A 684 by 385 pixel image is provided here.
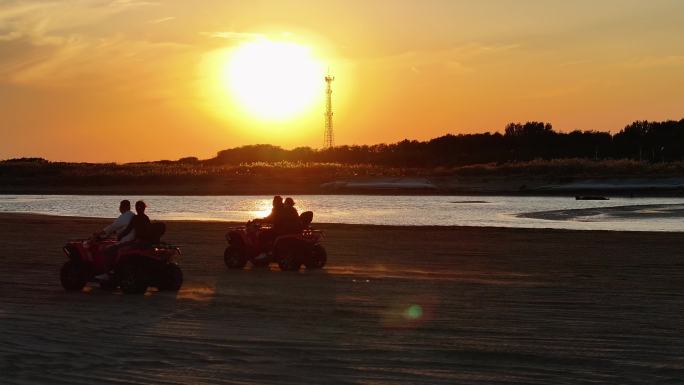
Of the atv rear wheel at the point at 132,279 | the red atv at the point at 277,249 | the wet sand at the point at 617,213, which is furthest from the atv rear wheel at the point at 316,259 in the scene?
the wet sand at the point at 617,213

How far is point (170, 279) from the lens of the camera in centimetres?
1475

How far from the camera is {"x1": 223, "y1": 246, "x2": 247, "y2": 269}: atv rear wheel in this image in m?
18.3

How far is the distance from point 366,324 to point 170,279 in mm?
4236

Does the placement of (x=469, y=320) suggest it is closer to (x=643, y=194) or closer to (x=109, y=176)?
(x=643, y=194)

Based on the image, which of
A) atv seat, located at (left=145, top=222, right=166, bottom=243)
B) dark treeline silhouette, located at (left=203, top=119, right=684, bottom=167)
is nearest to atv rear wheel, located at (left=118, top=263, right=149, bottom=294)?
atv seat, located at (left=145, top=222, right=166, bottom=243)

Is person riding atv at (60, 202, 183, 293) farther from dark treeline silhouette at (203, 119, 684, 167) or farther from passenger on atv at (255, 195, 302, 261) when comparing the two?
dark treeline silhouette at (203, 119, 684, 167)

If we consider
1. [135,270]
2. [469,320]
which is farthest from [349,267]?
[469,320]

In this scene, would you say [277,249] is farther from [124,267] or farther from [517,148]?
[517,148]

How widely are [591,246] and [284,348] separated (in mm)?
15237

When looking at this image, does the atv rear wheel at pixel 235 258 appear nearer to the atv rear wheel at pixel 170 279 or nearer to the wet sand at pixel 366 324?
the wet sand at pixel 366 324

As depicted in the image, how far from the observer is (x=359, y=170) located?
100125 millimetres

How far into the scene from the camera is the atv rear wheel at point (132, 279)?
14508mm

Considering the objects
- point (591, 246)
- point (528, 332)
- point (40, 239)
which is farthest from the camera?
point (40, 239)

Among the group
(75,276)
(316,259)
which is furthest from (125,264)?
(316,259)
